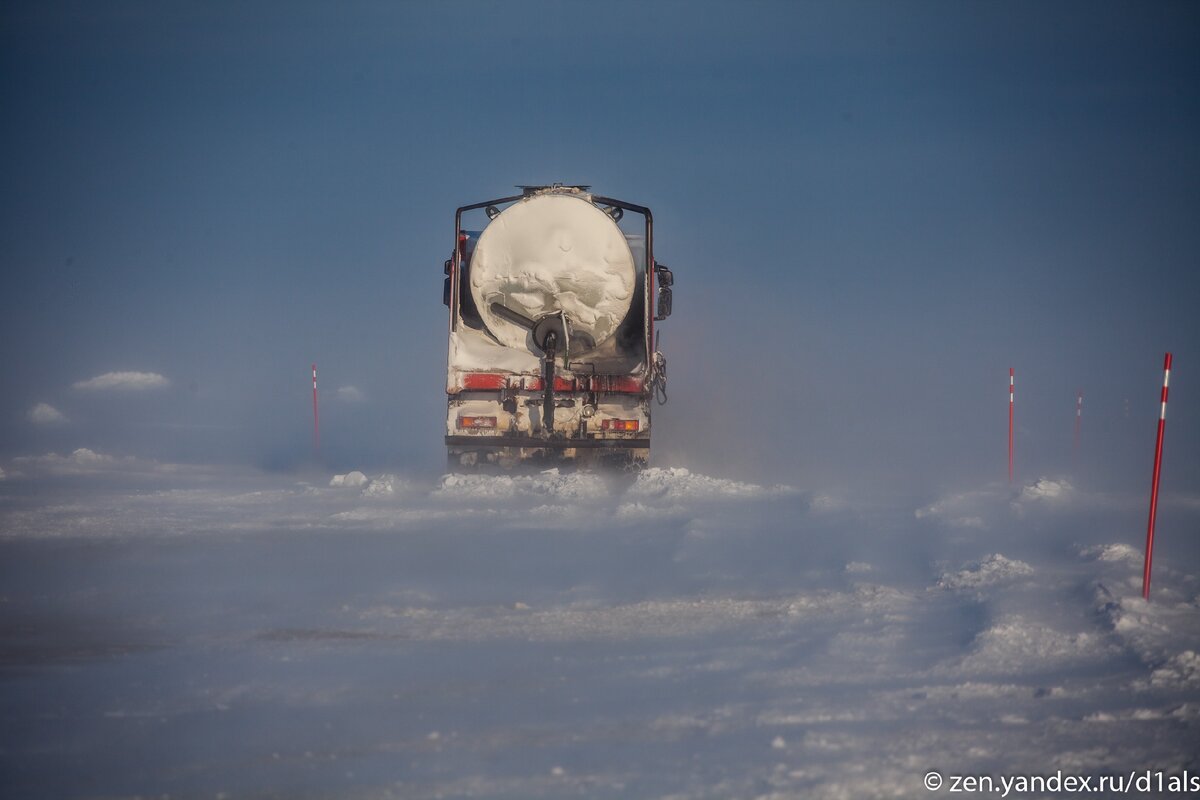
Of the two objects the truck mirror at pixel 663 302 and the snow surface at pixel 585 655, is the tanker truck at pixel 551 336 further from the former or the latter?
the snow surface at pixel 585 655

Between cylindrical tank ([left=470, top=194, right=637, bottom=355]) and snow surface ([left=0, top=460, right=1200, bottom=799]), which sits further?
cylindrical tank ([left=470, top=194, right=637, bottom=355])

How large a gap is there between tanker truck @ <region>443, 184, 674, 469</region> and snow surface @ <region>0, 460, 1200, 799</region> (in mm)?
2334

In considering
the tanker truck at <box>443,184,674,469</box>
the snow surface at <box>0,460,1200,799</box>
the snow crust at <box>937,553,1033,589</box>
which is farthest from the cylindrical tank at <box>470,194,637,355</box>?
the snow crust at <box>937,553,1033,589</box>

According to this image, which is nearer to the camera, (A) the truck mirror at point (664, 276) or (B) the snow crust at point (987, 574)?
(B) the snow crust at point (987, 574)

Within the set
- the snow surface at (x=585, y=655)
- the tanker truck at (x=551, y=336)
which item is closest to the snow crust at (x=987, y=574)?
the snow surface at (x=585, y=655)

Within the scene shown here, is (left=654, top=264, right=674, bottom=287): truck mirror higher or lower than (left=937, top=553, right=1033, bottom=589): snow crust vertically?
higher

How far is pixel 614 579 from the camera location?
26.1 ft

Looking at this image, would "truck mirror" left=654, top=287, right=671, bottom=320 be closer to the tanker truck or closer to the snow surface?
the tanker truck

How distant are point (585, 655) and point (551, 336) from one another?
25.1 feet

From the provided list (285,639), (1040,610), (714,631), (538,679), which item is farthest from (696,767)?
(1040,610)

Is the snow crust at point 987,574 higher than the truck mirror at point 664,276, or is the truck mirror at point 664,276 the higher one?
the truck mirror at point 664,276

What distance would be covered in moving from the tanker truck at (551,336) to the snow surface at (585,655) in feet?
7.66

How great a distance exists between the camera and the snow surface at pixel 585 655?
416cm

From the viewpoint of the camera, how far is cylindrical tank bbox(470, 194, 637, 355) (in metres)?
13.1
